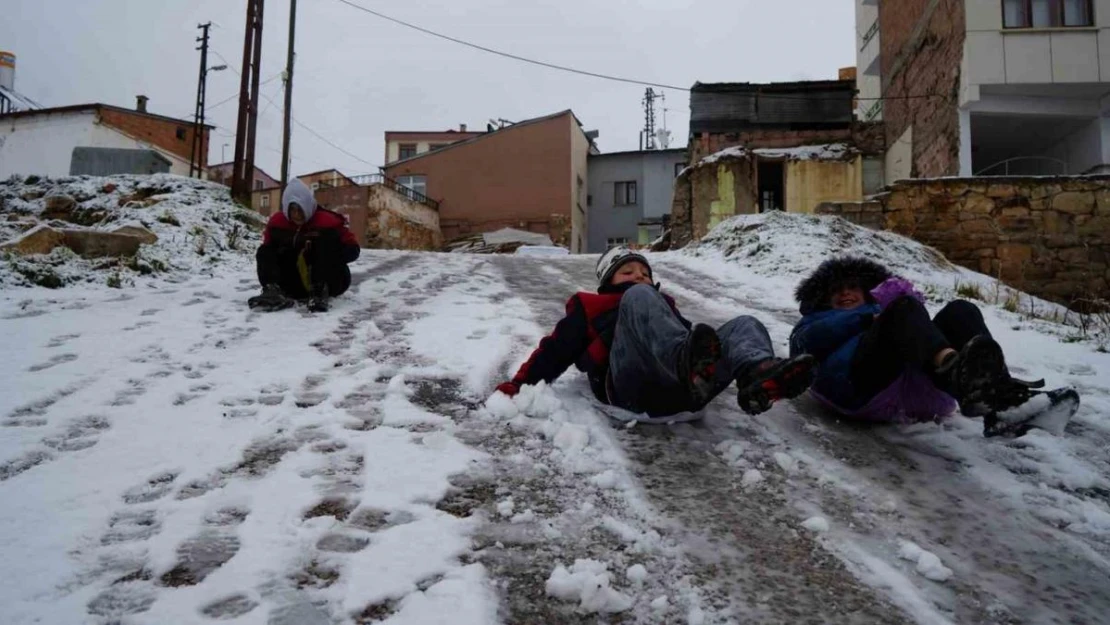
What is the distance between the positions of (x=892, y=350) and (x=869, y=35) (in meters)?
21.7

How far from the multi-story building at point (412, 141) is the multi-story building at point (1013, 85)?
30.6 meters

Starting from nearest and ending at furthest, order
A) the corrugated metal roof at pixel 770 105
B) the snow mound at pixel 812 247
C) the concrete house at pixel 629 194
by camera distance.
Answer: the snow mound at pixel 812 247
the corrugated metal roof at pixel 770 105
the concrete house at pixel 629 194

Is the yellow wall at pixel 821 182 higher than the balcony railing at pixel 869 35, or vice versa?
the balcony railing at pixel 869 35

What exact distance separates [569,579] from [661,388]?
106cm

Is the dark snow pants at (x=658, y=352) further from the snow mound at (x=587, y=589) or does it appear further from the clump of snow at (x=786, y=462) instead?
the snow mound at (x=587, y=589)

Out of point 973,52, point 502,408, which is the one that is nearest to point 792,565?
point 502,408

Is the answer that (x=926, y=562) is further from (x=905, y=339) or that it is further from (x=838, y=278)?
(x=838, y=278)

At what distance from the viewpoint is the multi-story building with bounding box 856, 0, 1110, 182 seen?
38.9ft

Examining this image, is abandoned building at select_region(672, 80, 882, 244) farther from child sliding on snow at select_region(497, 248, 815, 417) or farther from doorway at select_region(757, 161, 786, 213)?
child sliding on snow at select_region(497, 248, 815, 417)

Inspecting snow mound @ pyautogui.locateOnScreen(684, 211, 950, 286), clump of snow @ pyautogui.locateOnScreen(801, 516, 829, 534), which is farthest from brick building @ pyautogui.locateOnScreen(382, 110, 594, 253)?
clump of snow @ pyautogui.locateOnScreen(801, 516, 829, 534)

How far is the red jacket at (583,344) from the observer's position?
268 cm

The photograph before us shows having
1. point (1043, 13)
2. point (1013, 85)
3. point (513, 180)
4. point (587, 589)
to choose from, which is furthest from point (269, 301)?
point (513, 180)

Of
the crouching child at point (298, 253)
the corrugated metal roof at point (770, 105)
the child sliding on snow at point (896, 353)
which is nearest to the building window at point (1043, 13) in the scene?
the corrugated metal roof at point (770, 105)

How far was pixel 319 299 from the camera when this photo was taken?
4.67 metres
